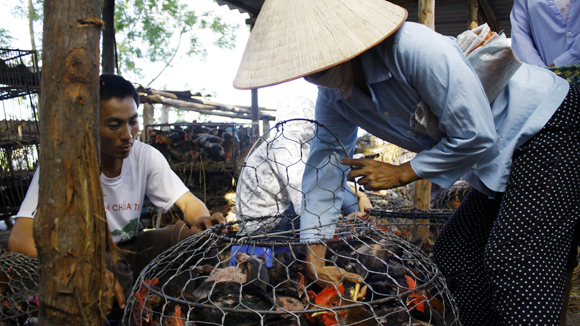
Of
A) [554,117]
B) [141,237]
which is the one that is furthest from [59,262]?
[554,117]

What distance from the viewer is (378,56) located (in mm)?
1326

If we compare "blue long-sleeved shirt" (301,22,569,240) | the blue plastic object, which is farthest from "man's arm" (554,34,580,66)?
the blue plastic object

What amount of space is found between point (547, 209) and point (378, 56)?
0.77m

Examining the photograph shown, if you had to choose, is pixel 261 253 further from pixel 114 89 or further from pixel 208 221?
pixel 114 89

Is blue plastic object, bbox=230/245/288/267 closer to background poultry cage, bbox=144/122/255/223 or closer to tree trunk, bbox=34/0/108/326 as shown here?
tree trunk, bbox=34/0/108/326

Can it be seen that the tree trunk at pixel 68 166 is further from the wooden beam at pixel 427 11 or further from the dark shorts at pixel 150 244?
the wooden beam at pixel 427 11

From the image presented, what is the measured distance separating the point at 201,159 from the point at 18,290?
3.41 metres

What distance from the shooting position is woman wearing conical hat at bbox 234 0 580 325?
3.91 ft

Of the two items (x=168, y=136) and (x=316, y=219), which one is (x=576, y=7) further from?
(x=168, y=136)

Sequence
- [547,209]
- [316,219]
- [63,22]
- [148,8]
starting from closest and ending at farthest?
[63,22] < [547,209] < [316,219] < [148,8]

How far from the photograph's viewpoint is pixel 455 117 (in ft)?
3.94

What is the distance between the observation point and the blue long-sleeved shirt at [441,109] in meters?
1.19

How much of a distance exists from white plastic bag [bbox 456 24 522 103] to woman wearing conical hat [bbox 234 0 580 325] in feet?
0.29

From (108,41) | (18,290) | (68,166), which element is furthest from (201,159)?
(68,166)
